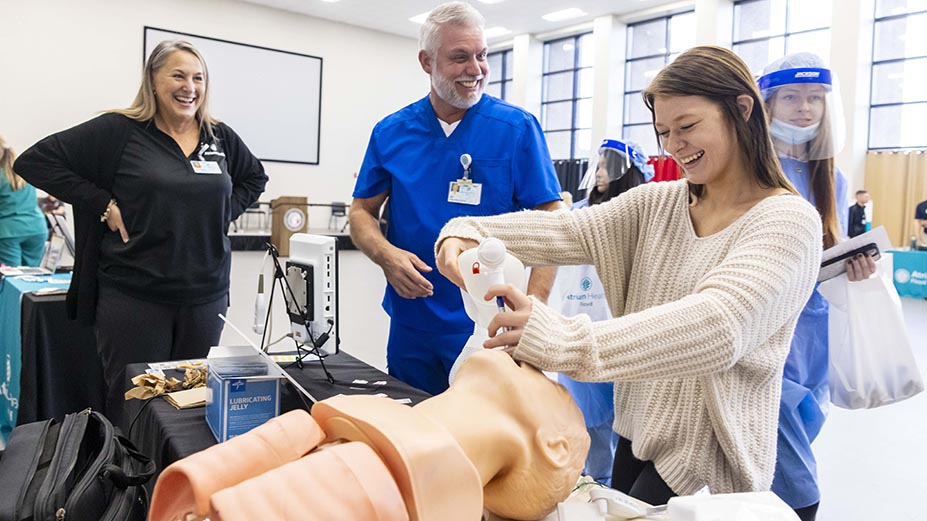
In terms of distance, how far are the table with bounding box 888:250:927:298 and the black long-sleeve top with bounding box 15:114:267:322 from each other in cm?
939

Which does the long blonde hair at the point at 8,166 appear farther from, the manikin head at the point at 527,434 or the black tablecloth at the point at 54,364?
the manikin head at the point at 527,434

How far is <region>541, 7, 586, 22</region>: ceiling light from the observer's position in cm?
1158

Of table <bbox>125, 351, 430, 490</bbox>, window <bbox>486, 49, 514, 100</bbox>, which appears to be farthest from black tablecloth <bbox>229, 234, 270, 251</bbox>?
window <bbox>486, 49, 514, 100</bbox>

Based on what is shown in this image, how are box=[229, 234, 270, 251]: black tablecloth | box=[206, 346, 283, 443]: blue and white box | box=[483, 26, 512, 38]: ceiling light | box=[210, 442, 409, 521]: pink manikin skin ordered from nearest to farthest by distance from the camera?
box=[210, 442, 409, 521]: pink manikin skin → box=[206, 346, 283, 443]: blue and white box → box=[229, 234, 270, 251]: black tablecloth → box=[483, 26, 512, 38]: ceiling light

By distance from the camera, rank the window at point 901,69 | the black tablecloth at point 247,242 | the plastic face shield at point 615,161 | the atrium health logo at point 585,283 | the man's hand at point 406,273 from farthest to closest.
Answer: the window at point 901,69
the black tablecloth at point 247,242
the plastic face shield at point 615,161
the atrium health logo at point 585,283
the man's hand at point 406,273

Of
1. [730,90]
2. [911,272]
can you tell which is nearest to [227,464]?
[730,90]

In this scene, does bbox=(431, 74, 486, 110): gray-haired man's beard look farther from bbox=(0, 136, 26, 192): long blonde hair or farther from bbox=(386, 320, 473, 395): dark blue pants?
bbox=(0, 136, 26, 192): long blonde hair

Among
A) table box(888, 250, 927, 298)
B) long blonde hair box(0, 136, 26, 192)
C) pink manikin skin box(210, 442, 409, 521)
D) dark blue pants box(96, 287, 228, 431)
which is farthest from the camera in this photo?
table box(888, 250, 927, 298)

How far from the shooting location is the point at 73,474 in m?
1.20

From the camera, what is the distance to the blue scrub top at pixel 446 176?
1.94 metres

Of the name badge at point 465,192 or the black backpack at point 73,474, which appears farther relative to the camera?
the name badge at point 465,192

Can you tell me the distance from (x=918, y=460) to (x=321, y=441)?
12.8 ft

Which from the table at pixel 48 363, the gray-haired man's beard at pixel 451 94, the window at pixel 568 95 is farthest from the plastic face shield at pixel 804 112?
the window at pixel 568 95

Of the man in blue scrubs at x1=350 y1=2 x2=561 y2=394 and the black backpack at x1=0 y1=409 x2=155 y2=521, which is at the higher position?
the man in blue scrubs at x1=350 y1=2 x2=561 y2=394
